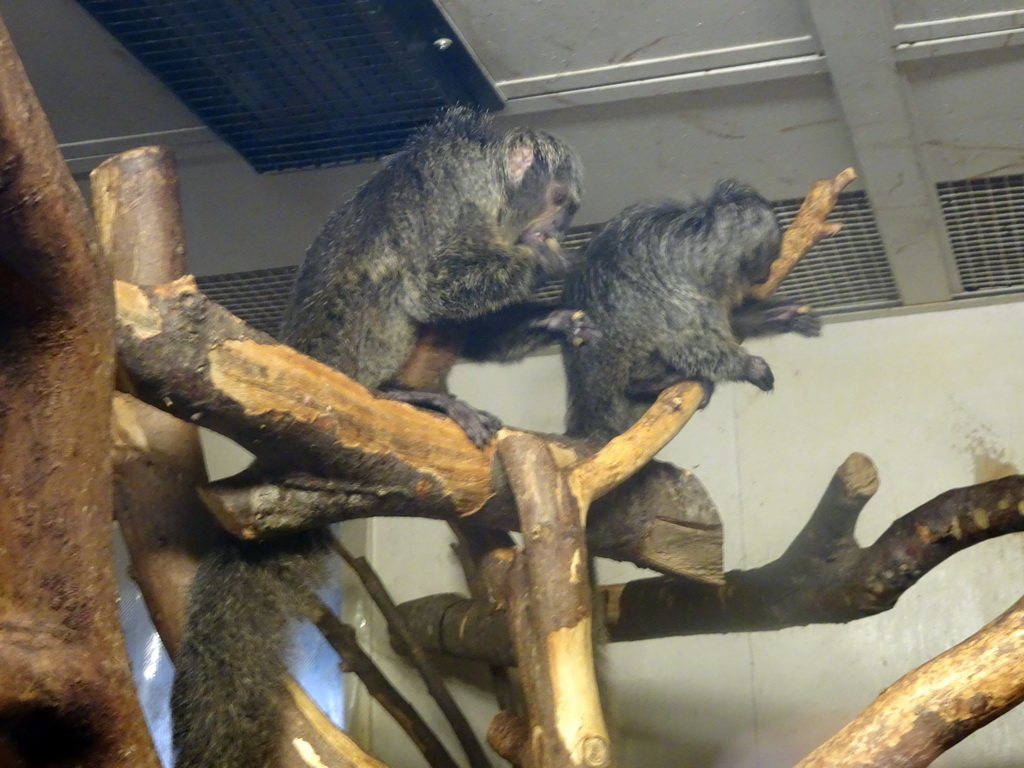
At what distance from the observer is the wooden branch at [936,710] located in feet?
5.08

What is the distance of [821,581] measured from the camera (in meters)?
2.64

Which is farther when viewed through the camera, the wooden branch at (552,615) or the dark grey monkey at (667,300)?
the dark grey monkey at (667,300)

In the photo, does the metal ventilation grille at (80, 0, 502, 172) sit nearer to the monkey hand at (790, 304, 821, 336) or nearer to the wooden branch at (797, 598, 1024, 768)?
the monkey hand at (790, 304, 821, 336)

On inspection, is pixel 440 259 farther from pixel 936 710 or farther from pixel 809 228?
pixel 936 710

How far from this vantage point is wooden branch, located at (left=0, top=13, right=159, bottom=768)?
4.14 feet

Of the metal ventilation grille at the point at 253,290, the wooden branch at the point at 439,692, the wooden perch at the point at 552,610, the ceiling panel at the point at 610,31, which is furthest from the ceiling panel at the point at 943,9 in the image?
the wooden branch at the point at 439,692

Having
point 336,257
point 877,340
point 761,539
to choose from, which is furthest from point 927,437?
point 336,257

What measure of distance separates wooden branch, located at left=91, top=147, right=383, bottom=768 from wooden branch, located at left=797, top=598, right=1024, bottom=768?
2.83 ft

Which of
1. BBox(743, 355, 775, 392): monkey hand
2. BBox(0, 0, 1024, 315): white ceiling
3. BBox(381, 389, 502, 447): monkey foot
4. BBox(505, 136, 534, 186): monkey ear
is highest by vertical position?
BBox(0, 0, 1024, 315): white ceiling

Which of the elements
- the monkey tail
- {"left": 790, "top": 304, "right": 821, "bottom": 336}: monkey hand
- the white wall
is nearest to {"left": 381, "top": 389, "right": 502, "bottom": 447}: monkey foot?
the monkey tail

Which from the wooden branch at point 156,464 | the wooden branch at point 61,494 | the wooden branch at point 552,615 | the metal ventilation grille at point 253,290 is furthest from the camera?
the metal ventilation grille at point 253,290

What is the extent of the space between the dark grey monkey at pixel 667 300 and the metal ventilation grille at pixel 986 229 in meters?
0.66

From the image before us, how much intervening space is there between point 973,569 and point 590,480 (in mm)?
1761

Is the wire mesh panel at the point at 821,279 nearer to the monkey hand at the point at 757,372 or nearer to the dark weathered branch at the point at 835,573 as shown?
the monkey hand at the point at 757,372
